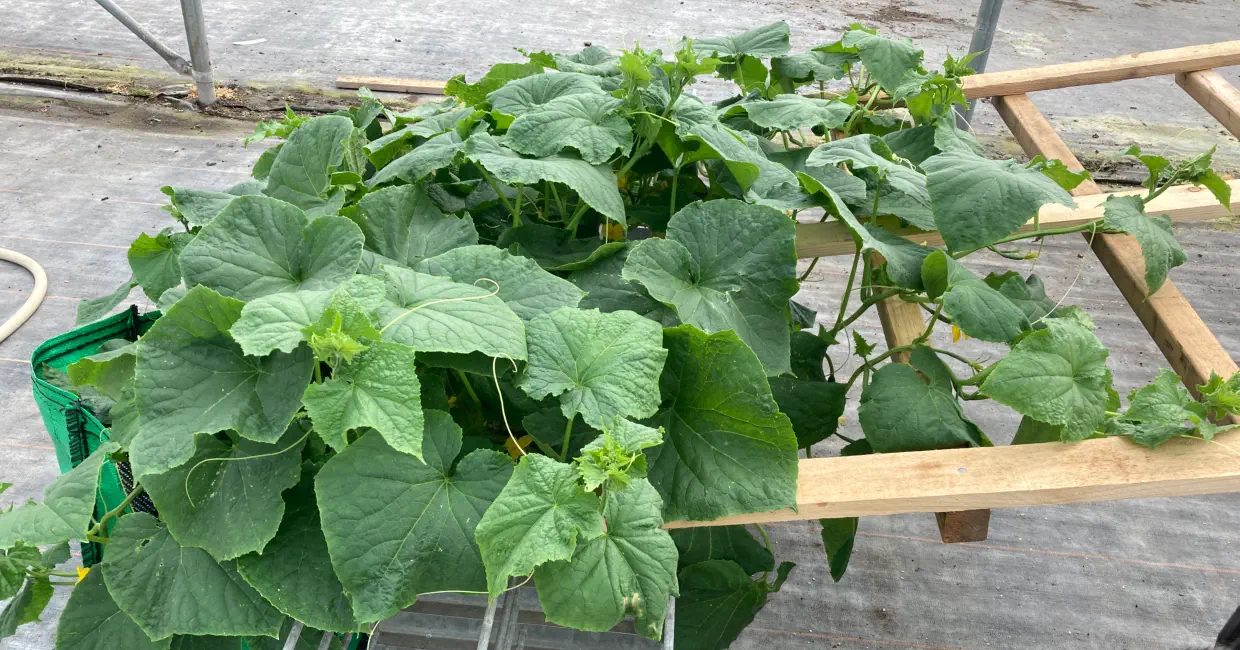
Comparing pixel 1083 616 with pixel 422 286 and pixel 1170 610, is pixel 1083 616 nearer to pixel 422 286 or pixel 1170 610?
pixel 1170 610

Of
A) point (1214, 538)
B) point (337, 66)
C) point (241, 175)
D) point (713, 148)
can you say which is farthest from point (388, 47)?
point (1214, 538)

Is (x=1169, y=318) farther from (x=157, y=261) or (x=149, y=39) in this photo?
(x=149, y=39)

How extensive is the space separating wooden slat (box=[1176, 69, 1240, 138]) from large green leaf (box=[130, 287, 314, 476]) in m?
1.63

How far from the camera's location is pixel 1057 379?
1060mm

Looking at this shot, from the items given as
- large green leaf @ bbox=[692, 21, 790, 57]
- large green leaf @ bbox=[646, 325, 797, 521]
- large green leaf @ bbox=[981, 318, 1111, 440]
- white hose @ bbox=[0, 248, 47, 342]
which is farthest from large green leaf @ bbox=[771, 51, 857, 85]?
white hose @ bbox=[0, 248, 47, 342]

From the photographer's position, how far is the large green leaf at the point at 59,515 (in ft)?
3.03

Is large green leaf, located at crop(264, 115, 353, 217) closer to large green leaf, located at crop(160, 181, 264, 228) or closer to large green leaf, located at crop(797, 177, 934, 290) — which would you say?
large green leaf, located at crop(160, 181, 264, 228)

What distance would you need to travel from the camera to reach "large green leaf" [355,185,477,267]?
1165 mm

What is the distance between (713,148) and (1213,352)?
723mm

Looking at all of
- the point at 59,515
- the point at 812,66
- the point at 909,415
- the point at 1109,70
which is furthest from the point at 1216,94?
the point at 59,515

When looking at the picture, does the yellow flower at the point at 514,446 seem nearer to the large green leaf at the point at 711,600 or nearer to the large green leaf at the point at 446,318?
the large green leaf at the point at 446,318

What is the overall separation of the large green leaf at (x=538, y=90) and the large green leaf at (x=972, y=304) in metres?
0.52

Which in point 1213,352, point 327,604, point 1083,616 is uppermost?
point 1213,352

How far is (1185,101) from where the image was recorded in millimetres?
4090
